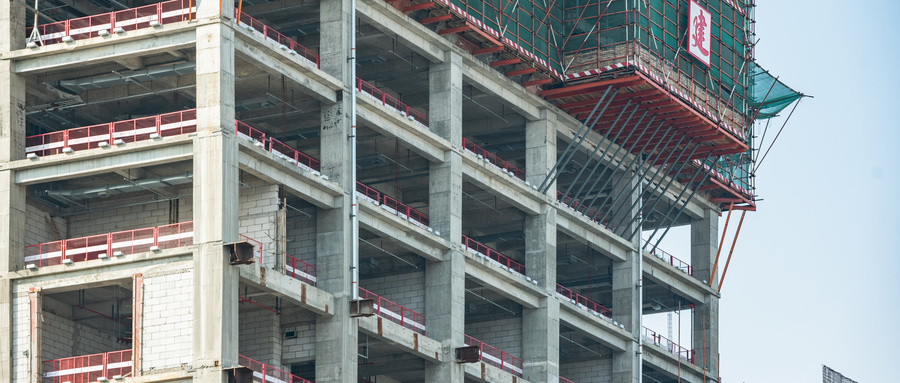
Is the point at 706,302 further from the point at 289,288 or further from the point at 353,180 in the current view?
the point at 289,288

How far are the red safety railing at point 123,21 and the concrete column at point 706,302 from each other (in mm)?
43905

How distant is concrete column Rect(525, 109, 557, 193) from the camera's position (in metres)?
86.5

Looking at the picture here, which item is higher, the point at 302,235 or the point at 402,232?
the point at 402,232

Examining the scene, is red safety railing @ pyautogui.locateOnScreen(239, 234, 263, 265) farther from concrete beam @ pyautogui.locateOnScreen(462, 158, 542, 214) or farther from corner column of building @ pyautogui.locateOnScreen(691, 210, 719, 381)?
corner column of building @ pyautogui.locateOnScreen(691, 210, 719, 381)

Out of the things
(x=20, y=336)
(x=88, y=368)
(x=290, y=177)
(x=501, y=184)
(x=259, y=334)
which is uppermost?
(x=501, y=184)

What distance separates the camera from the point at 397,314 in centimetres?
7788

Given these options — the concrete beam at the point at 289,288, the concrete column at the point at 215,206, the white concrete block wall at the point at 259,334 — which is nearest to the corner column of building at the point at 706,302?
the white concrete block wall at the point at 259,334

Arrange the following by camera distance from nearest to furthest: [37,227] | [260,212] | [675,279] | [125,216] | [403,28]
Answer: [260,212], [37,227], [125,216], [403,28], [675,279]

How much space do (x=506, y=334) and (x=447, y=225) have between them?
10184mm

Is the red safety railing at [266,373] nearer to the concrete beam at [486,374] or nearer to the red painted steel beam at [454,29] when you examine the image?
the concrete beam at [486,374]

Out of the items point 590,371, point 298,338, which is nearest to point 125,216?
point 298,338

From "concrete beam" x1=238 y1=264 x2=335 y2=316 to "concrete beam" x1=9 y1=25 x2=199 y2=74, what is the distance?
8987 mm

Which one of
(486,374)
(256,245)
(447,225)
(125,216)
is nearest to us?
(256,245)

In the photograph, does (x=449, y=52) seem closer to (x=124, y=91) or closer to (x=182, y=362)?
(x=124, y=91)
